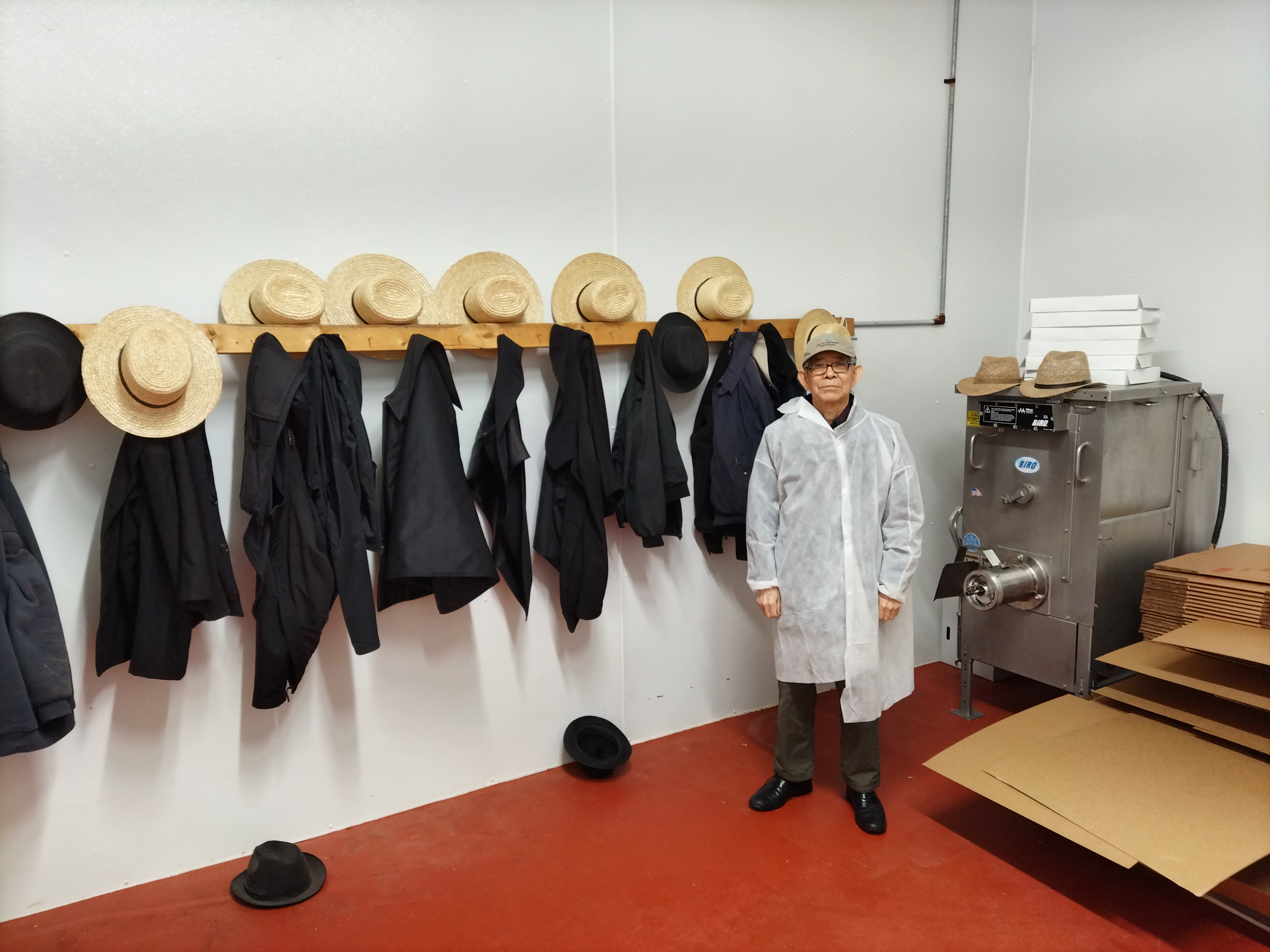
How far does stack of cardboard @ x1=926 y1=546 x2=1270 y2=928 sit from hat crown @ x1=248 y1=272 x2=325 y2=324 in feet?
7.55

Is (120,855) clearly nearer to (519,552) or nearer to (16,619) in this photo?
(16,619)

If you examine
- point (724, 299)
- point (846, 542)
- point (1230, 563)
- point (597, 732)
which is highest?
point (724, 299)

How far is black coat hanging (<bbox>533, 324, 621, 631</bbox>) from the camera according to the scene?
285cm

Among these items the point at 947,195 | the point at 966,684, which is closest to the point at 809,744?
the point at 966,684

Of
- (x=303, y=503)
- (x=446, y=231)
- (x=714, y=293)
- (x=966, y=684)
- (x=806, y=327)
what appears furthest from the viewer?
(x=966, y=684)

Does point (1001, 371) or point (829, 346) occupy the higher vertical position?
point (829, 346)

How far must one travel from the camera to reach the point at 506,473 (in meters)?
2.73

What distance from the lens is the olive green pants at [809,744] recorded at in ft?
9.18

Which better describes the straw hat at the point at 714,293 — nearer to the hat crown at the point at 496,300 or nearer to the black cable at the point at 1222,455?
the hat crown at the point at 496,300

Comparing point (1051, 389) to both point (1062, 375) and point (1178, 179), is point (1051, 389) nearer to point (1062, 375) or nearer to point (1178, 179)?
point (1062, 375)

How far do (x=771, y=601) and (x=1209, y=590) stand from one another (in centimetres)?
144

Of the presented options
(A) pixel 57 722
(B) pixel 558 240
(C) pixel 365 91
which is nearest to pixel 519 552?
(B) pixel 558 240

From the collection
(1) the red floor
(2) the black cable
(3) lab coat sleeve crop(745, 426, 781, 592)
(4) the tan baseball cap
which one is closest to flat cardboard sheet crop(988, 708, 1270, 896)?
(1) the red floor

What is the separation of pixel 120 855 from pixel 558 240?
230cm
